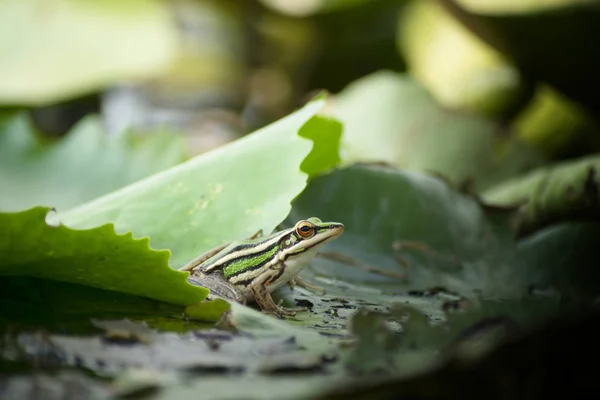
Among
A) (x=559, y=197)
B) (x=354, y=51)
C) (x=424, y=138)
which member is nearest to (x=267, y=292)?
(x=559, y=197)

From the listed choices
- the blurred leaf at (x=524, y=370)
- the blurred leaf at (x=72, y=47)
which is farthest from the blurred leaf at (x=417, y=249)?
the blurred leaf at (x=72, y=47)

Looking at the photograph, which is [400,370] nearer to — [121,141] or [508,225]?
[508,225]

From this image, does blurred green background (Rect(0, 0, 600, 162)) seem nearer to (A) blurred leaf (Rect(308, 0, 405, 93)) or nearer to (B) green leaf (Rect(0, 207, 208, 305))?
(A) blurred leaf (Rect(308, 0, 405, 93))

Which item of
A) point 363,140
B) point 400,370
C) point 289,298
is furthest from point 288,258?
point 363,140

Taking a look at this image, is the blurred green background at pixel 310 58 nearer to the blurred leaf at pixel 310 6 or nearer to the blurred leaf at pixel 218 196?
the blurred leaf at pixel 310 6

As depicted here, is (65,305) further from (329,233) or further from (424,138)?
(424,138)

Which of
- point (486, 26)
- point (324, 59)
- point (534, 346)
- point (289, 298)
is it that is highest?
point (324, 59)
